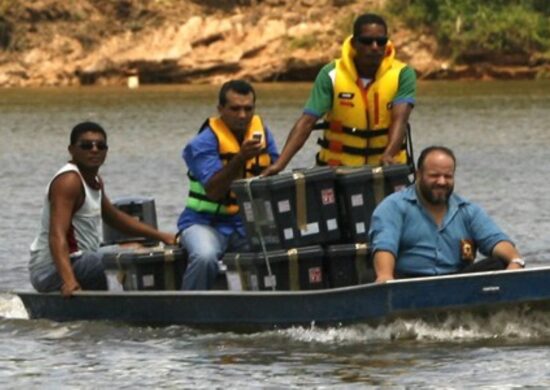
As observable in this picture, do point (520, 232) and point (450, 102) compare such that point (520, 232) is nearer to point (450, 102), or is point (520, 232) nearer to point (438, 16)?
point (450, 102)

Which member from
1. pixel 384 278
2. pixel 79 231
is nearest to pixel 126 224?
pixel 79 231

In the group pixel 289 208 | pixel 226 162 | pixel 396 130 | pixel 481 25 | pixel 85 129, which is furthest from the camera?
pixel 481 25

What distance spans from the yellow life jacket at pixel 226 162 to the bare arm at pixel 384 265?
127 centimetres

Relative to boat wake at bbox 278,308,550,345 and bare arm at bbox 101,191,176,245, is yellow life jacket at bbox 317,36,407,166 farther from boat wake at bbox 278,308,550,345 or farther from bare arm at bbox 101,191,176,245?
boat wake at bbox 278,308,550,345

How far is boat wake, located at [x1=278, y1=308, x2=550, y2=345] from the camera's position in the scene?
1211 cm

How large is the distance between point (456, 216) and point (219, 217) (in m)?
1.65

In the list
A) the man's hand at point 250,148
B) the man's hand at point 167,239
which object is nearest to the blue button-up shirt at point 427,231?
the man's hand at point 250,148

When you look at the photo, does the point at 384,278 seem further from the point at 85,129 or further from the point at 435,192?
the point at 85,129

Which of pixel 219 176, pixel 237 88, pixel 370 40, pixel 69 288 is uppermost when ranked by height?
pixel 370 40

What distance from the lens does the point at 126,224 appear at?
13508 mm

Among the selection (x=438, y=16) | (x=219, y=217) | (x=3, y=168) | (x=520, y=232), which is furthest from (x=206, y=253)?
(x=438, y=16)

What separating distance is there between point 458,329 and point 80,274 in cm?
252

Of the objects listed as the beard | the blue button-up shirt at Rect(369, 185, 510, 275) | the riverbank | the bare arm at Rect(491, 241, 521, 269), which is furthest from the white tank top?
the riverbank

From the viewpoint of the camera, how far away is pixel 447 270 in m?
12.0
